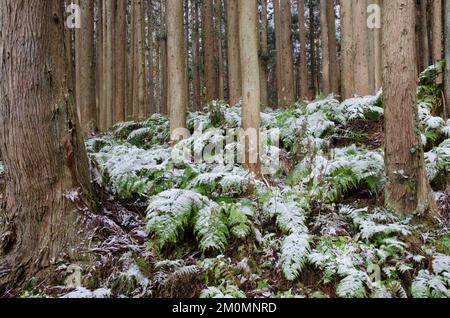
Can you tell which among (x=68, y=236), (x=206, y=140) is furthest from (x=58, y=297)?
(x=206, y=140)

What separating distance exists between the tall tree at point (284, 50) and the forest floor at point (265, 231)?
7909mm

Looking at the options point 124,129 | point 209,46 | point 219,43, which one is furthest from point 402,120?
point 219,43

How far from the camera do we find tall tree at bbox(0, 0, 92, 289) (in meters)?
3.45

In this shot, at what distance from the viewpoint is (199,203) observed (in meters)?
3.93

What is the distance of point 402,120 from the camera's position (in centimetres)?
409

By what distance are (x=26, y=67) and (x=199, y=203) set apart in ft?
7.21

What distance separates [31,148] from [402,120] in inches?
156

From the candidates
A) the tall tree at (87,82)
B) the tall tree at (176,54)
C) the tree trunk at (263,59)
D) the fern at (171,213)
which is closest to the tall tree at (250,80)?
the fern at (171,213)

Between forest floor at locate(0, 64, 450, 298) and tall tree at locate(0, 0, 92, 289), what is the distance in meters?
0.29

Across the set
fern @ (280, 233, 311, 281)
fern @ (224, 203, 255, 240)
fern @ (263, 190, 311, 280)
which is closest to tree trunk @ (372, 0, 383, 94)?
fern @ (263, 190, 311, 280)

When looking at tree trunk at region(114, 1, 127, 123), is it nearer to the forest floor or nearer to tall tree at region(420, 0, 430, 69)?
the forest floor

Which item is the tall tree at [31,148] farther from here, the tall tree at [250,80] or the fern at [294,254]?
the tall tree at [250,80]

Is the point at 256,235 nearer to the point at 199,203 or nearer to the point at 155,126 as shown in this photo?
the point at 199,203
